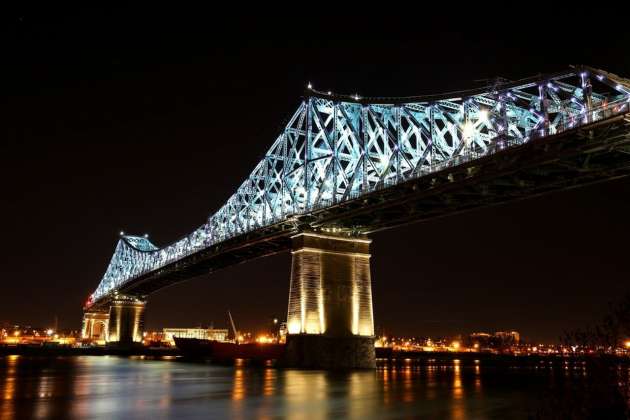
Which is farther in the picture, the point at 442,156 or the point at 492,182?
the point at 442,156

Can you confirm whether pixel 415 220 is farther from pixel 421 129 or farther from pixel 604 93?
pixel 604 93

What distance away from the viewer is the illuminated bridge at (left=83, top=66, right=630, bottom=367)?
30.8 meters

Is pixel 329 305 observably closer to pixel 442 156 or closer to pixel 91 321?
pixel 442 156

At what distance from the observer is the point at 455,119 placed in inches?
1528

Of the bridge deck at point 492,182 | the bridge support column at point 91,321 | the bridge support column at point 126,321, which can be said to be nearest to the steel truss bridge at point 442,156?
the bridge deck at point 492,182

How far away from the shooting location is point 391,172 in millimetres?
47531

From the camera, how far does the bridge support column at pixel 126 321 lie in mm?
107438

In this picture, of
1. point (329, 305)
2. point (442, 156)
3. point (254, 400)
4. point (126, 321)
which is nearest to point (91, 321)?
point (126, 321)

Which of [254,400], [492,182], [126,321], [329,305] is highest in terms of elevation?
[492,182]

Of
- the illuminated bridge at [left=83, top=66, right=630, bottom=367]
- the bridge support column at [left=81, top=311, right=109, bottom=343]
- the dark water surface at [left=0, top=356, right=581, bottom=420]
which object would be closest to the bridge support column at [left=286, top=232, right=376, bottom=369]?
the illuminated bridge at [left=83, top=66, right=630, bottom=367]

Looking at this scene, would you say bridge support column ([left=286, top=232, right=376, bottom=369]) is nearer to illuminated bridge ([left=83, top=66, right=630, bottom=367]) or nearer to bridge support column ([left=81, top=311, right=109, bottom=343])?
illuminated bridge ([left=83, top=66, right=630, bottom=367])

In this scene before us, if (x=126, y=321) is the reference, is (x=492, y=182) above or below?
above

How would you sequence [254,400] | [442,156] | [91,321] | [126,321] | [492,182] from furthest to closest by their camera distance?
[91,321] → [126,321] → [442,156] → [492,182] → [254,400]

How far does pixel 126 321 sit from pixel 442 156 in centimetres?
8387
